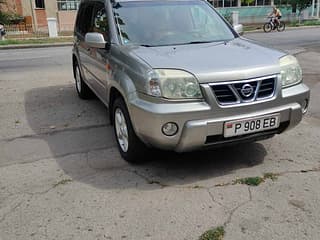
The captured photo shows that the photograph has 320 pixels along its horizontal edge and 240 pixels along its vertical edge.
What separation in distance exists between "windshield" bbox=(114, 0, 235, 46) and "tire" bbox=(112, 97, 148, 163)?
773mm

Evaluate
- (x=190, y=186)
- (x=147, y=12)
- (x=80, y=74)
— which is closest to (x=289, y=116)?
(x=190, y=186)

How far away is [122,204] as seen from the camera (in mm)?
3342

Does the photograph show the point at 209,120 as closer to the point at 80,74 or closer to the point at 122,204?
the point at 122,204

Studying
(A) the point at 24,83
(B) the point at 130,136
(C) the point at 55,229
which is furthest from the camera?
(A) the point at 24,83

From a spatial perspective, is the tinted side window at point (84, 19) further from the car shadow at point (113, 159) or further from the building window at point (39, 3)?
the building window at point (39, 3)

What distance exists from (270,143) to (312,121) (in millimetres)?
1179

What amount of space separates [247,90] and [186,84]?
1.90ft

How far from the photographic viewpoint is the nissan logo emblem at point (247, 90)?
3.49 m

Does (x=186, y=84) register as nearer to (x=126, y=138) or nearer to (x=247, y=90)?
(x=247, y=90)

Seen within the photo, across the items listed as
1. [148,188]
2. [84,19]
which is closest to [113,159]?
[148,188]

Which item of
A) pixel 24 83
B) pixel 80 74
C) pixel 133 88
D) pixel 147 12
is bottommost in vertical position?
pixel 24 83

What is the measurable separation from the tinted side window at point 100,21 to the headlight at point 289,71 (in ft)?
6.83

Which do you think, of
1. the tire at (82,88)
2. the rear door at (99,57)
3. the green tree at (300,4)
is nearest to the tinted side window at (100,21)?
the rear door at (99,57)

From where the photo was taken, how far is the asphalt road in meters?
2.98
